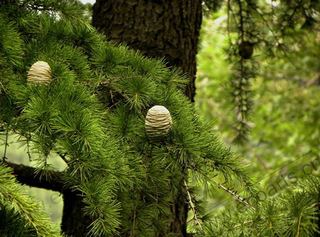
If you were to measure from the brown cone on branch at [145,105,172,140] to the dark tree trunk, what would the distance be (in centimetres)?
64

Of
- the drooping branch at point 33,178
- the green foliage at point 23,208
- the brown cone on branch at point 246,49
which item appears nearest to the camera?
the green foliage at point 23,208

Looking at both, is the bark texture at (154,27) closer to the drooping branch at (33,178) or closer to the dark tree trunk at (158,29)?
the dark tree trunk at (158,29)

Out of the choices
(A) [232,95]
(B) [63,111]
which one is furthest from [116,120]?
(A) [232,95]

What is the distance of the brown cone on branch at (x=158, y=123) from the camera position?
1019mm

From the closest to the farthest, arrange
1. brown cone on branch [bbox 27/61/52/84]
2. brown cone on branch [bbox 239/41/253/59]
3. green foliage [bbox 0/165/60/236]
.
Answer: green foliage [bbox 0/165/60/236], brown cone on branch [bbox 27/61/52/84], brown cone on branch [bbox 239/41/253/59]

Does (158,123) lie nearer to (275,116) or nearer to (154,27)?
(154,27)

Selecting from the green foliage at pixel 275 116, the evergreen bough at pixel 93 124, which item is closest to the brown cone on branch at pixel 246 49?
the green foliage at pixel 275 116

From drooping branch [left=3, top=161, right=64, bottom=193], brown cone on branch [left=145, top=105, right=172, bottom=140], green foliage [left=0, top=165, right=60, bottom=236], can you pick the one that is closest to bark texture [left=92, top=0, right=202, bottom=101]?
drooping branch [left=3, top=161, right=64, bottom=193]

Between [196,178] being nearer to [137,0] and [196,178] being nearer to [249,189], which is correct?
[249,189]

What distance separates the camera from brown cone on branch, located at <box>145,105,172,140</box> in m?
1.02

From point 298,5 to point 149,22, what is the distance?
821mm

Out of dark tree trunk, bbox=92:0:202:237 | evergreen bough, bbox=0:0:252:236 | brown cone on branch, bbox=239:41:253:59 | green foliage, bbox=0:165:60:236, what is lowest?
green foliage, bbox=0:165:60:236

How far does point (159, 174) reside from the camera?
3.69ft

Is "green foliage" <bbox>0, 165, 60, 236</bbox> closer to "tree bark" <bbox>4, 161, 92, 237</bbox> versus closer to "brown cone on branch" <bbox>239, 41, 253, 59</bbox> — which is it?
"tree bark" <bbox>4, 161, 92, 237</bbox>
